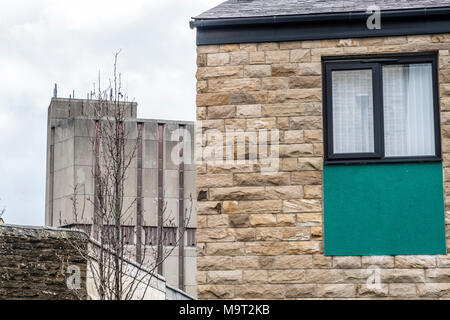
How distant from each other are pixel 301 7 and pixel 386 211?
276 cm

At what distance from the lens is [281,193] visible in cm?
1018

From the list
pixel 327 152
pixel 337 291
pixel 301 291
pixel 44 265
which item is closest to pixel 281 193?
pixel 327 152

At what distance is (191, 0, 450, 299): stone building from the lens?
32.6ft

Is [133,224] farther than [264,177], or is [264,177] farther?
[133,224]

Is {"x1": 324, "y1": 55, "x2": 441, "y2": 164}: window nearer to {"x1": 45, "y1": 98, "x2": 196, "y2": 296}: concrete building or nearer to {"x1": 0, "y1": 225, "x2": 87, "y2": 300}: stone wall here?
{"x1": 0, "y1": 225, "x2": 87, "y2": 300}: stone wall

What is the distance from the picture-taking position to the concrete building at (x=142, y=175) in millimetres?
41438

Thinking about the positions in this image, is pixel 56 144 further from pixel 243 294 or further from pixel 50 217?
pixel 243 294

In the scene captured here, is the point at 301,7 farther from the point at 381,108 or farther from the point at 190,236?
the point at 190,236

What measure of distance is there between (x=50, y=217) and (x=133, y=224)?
4.49 metres

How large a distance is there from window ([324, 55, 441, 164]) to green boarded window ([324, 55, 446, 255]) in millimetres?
12

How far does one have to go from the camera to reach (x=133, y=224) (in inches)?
1647

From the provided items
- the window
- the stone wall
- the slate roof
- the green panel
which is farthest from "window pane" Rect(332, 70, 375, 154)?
the stone wall
